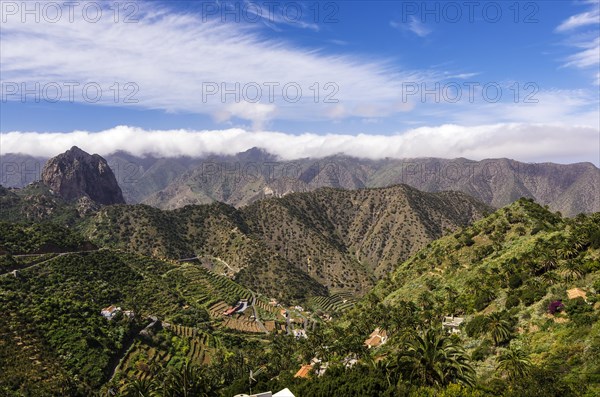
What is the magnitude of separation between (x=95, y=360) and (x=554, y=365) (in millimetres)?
85766

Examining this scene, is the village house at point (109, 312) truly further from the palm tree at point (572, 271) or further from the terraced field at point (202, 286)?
→ the palm tree at point (572, 271)

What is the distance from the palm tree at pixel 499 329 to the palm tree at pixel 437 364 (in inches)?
484

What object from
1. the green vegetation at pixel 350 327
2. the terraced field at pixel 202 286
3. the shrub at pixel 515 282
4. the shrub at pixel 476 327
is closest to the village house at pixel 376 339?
the green vegetation at pixel 350 327

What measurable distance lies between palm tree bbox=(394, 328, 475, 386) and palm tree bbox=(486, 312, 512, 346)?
1228cm

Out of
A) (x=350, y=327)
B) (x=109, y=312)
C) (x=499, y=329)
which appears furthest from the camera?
(x=109, y=312)

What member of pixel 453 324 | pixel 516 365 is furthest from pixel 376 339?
pixel 516 365

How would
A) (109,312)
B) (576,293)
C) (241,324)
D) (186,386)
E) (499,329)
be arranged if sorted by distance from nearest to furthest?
(186,386) → (499,329) → (576,293) → (109,312) → (241,324)

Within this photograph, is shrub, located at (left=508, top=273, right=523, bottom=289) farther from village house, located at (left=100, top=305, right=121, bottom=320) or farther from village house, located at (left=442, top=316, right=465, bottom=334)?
village house, located at (left=100, top=305, right=121, bottom=320)

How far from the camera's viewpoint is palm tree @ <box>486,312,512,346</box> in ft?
176

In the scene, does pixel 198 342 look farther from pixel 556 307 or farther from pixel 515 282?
pixel 556 307

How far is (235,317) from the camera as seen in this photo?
155 m

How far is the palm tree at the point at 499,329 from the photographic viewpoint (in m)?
53.6

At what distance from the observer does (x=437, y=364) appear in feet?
140

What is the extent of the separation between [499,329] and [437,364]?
642 inches
